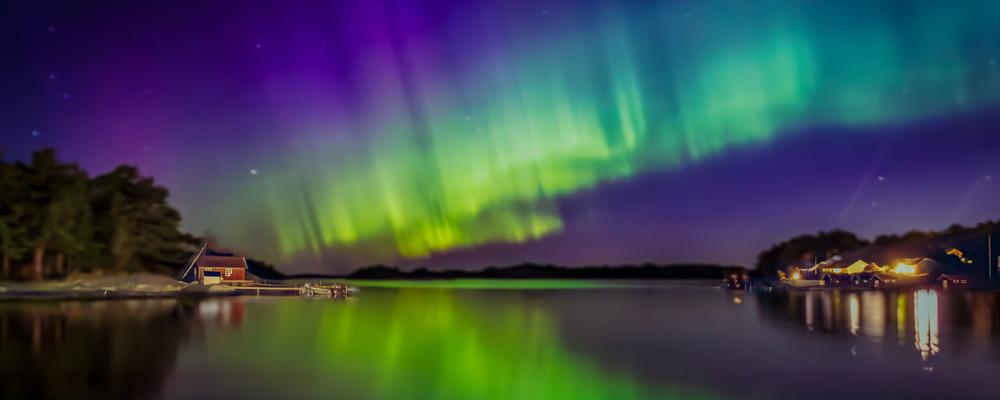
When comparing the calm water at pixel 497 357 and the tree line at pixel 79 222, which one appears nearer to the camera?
the calm water at pixel 497 357

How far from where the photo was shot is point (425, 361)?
77.2 feet

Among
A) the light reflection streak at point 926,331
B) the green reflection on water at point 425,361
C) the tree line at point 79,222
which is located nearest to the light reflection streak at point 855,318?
the light reflection streak at point 926,331

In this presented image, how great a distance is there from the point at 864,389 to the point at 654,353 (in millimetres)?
9046

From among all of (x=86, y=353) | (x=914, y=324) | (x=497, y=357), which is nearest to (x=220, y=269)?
(x=86, y=353)

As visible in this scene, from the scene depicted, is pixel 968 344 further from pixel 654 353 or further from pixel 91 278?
pixel 91 278

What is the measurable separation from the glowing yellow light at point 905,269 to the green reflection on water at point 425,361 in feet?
280

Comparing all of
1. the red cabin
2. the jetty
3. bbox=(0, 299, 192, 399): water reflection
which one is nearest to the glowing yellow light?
the jetty

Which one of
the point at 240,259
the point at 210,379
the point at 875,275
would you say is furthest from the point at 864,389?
the point at 875,275

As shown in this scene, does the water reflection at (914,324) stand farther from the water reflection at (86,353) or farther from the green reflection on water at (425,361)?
the water reflection at (86,353)

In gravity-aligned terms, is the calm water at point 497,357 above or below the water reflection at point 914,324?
above

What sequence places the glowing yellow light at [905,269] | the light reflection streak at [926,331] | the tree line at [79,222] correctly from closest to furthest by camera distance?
the light reflection streak at [926,331]
the tree line at [79,222]
the glowing yellow light at [905,269]

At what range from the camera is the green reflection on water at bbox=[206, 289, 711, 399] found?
1777 centimetres

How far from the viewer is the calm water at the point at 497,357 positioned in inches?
694

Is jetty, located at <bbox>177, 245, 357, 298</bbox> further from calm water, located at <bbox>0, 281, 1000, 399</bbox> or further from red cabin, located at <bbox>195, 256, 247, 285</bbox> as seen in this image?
calm water, located at <bbox>0, 281, 1000, 399</bbox>
